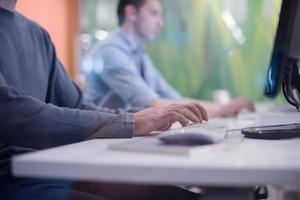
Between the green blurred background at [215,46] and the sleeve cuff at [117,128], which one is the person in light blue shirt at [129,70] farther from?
the green blurred background at [215,46]

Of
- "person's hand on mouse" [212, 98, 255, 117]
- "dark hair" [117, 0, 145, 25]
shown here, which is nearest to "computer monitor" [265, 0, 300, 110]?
"person's hand on mouse" [212, 98, 255, 117]

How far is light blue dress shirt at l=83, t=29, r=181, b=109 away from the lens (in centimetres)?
221

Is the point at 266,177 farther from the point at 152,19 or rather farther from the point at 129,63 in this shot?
the point at 152,19

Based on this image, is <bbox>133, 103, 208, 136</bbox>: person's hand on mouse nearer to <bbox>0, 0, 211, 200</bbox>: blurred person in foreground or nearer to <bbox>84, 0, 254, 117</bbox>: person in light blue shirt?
<bbox>0, 0, 211, 200</bbox>: blurred person in foreground

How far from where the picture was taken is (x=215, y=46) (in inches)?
160

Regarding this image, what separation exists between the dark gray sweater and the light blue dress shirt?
0.80 metres

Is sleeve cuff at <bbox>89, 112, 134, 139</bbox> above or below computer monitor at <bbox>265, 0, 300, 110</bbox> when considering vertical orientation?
below

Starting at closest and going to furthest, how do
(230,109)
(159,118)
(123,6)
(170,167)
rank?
(170,167), (159,118), (230,109), (123,6)

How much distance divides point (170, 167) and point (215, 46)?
357 cm

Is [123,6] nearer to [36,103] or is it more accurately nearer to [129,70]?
[129,70]

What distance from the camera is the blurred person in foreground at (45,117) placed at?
878 millimetres

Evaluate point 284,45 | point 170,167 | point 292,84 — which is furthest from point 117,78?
point 170,167

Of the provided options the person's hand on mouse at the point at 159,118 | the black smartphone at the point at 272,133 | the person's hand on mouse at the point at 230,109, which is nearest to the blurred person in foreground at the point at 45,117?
the person's hand on mouse at the point at 159,118

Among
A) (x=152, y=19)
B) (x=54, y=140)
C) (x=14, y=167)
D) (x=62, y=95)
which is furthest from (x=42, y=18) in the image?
(x=14, y=167)
